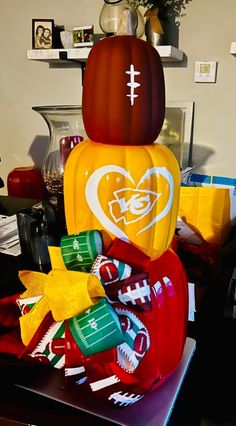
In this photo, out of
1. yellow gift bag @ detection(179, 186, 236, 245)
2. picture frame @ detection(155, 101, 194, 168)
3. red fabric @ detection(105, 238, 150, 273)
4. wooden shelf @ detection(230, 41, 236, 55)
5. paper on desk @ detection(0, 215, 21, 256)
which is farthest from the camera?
picture frame @ detection(155, 101, 194, 168)

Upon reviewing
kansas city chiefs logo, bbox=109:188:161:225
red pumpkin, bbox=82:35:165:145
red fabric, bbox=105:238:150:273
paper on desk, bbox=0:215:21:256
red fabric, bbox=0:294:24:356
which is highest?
red pumpkin, bbox=82:35:165:145

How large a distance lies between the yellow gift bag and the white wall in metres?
0.51

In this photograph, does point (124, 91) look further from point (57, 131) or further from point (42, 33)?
point (42, 33)

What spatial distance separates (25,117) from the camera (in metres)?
1.96

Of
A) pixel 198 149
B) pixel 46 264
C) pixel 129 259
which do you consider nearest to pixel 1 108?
pixel 198 149

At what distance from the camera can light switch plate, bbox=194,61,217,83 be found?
59.0 inches

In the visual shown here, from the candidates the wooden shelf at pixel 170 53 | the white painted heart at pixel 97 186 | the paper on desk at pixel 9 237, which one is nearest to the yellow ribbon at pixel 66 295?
the white painted heart at pixel 97 186

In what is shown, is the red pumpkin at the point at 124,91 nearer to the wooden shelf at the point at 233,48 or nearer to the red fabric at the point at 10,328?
the red fabric at the point at 10,328

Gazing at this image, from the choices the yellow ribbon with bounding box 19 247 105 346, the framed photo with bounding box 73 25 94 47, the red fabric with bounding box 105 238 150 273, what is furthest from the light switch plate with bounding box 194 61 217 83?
the yellow ribbon with bounding box 19 247 105 346

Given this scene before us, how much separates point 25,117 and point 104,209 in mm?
1584

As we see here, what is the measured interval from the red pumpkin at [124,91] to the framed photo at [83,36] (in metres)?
1.10

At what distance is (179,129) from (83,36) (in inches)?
22.7

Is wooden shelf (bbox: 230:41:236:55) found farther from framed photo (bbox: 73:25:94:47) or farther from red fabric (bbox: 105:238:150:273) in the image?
red fabric (bbox: 105:238:150:273)

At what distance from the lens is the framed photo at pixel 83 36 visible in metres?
1.56
